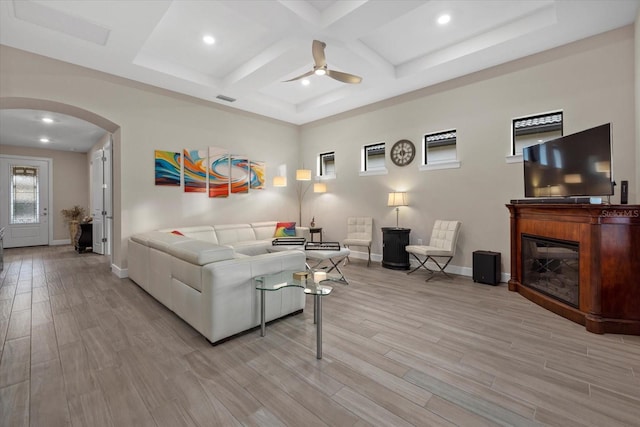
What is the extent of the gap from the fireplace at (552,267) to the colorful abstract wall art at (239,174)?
524cm

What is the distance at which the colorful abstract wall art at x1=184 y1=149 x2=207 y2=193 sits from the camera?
5418 millimetres

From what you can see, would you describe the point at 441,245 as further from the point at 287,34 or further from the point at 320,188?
the point at 287,34

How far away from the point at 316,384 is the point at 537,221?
11.0 feet

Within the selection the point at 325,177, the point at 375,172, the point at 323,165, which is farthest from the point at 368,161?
the point at 323,165

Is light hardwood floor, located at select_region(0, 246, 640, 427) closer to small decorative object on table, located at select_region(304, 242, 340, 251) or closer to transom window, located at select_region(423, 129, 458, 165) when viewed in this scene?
small decorative object on table, located at select_region(304, 242, 340, 251)

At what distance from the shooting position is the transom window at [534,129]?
3998 mm

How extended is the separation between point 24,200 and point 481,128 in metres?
11.8

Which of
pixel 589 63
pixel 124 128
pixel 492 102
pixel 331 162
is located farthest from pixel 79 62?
pixel 589 63

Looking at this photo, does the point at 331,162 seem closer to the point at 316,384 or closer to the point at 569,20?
the point at 569,20

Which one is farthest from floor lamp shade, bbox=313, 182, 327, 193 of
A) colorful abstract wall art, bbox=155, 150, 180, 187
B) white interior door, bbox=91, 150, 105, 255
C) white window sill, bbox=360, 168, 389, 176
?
white interior door, bbox=91, 150, 105, 255

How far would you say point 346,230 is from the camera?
21.6 feet

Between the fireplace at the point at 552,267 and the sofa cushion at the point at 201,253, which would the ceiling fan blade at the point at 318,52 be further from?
the fireplace at the point at 552,267

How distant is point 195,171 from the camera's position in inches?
218

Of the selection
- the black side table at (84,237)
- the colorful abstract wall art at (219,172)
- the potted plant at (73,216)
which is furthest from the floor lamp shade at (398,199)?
the potted plant at (73,216)
